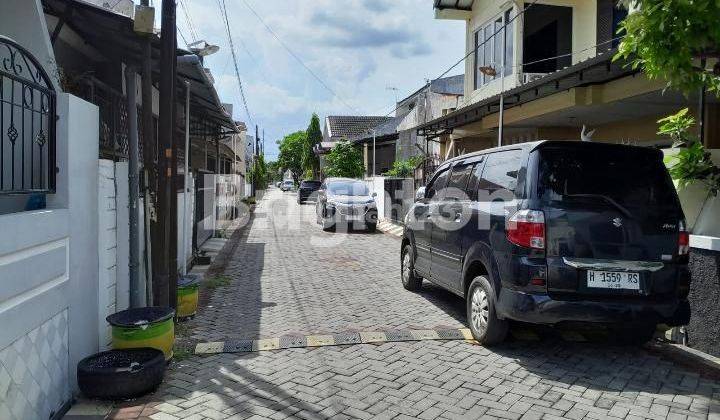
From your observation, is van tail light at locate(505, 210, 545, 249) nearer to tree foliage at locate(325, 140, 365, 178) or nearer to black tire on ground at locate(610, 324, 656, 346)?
black tire on ground at locate(610, 324, 656, 346)

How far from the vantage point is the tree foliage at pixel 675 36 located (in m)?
3.92

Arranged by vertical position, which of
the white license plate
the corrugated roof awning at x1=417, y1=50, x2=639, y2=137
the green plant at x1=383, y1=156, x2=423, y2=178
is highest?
the corrugated roof awning at x1=417, y1=50, x2=639, y2=137

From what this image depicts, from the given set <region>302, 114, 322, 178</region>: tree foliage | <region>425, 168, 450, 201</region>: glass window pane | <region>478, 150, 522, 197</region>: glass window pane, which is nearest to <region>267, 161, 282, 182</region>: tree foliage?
<region>302, 114, 322, 178</region>: tree foliage

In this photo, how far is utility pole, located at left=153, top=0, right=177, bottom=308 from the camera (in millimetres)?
5664

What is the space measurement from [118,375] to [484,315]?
3.26 metres

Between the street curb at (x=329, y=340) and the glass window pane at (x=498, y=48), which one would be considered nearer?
the street curb at (x=329, y=340)

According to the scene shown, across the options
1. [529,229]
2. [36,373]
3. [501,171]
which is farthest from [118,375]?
[501,171]

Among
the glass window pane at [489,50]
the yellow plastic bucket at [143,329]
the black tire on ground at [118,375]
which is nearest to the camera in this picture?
the black tire on ground at [118,375]

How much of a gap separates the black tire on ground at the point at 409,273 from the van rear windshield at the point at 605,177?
3.28 meters

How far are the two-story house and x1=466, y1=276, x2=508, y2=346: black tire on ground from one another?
332 cm

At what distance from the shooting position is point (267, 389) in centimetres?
422

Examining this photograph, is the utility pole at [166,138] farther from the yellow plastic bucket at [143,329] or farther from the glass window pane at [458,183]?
the glass window pane at [458,183]

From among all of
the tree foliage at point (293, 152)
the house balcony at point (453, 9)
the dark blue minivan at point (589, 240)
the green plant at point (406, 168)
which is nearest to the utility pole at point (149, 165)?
the dark blue minivan at point (589, 240)

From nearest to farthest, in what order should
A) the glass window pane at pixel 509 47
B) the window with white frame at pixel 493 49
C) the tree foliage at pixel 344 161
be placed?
the glass window pane at pixel 509 47 < the window with white frame at pixel 493 49 < the tree foliage at pixel 344 161
